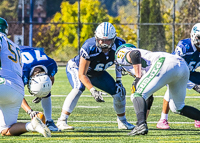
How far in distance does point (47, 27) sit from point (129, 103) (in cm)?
1418

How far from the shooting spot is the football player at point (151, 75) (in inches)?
181

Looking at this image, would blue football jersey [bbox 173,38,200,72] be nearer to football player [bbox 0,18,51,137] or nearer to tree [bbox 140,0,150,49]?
football player [bbox 0,18,51,137]

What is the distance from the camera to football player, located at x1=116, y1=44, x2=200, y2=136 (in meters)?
4.59

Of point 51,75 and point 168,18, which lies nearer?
point 51,75

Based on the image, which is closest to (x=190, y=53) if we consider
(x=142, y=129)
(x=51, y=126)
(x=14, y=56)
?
(x=142, y=129)

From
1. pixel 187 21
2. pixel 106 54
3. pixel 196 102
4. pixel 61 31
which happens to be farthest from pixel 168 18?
pixel 106 54

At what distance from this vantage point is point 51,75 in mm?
5137

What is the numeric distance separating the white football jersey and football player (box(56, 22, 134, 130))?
1055mm

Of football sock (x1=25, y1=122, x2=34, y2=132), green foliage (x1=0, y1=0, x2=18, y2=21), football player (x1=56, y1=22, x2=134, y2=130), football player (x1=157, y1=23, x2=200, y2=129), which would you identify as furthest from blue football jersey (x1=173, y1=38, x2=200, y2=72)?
green foliage (x1=0, y1=0, x2=18, y2=21)

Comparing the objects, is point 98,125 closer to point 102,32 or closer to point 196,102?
point 102,32

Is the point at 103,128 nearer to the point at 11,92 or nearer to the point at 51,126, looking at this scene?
the point at 51,126

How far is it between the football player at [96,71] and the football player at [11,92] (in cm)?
104

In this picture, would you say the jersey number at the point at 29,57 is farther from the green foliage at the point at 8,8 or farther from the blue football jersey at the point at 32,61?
the green foliage at the point at 8,8

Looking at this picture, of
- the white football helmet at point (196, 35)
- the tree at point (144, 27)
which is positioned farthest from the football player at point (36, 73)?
the tree at point (144, 27)
